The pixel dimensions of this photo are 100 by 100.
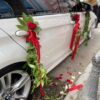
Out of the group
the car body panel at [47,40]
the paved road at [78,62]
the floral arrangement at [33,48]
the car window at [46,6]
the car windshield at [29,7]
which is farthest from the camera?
the paved road at [78,62]

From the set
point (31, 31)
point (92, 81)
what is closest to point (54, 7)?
point (31, 31)

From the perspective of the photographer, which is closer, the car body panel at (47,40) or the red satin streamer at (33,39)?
the car body panel at (47,40)

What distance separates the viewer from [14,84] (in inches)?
136

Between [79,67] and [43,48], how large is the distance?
1954 millimetres

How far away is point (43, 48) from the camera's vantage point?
3.77 meters

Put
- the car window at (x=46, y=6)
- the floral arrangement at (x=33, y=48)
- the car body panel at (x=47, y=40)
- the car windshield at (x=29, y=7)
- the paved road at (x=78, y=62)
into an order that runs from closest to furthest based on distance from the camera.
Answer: the car body panel at (x=47, y=40)
the car windshield at (x=29, y=7)
the floral arrangement at (x=33, y=48)
the car window at (x=46, y=6)
the paved road at (x=78, y=62)

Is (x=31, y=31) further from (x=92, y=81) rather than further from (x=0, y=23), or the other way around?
(x=92, y=81)

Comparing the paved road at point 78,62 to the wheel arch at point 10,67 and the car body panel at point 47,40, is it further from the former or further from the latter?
the wheel arch at point 10,67

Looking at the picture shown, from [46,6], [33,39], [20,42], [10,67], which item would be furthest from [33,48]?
[46,6]

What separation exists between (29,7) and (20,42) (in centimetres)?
58

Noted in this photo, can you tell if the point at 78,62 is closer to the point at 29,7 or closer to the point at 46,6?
the point at 46,6

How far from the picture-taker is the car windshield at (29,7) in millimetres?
3147

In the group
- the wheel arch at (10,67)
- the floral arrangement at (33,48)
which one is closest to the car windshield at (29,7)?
→ the floral arrangement at (33,48)

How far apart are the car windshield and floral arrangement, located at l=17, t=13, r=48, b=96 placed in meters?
0.13
